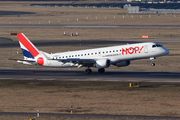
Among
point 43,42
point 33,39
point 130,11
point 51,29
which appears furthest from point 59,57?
point 130,11

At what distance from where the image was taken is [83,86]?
152ft

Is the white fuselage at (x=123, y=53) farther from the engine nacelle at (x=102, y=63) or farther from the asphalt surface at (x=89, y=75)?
the asphalt surface at (x=89, y=75)

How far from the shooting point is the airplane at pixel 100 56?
2163 inches

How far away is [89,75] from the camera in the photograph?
5638 centimetres

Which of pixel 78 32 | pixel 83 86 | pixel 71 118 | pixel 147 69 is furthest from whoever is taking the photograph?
pixel 78 32

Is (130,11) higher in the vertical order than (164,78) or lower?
higher

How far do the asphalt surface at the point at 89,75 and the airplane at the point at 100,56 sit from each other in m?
1.79

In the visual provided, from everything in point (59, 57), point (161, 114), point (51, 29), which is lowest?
point (161, 114)

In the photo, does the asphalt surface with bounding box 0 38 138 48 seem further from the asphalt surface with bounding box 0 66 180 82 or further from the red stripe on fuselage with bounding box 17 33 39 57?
the red stripe on fuselage with bounding box 17 33 39 57

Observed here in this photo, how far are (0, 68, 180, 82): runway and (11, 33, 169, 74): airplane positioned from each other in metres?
1.80

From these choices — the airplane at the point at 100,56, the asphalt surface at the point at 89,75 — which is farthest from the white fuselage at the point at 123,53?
the asphalt surface at the point at 89,75

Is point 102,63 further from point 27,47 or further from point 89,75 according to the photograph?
point 27,47

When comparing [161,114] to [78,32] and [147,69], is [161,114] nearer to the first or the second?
[147,69]

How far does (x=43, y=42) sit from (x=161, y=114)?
72.6m
